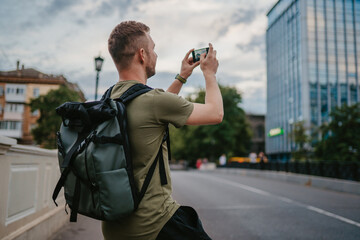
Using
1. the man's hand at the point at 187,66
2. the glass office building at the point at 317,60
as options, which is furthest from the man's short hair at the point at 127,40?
the glass office building at the point at 317,60

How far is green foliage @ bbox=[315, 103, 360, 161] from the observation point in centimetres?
2036

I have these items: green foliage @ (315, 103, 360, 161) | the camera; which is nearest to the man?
the camera

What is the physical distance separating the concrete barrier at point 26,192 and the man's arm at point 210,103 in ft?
8.91

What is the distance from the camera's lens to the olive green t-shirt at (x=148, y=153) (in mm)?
1544

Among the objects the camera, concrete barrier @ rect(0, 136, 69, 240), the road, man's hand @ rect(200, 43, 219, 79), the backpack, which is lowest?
the road

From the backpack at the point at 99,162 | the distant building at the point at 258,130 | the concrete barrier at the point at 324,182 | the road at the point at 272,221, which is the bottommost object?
the road at the point at 272,221

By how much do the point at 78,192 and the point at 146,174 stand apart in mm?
307

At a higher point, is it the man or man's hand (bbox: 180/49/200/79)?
man's hand (bbox: 180/49/200/79)

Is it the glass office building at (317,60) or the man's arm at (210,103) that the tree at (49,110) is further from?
the glass office building at (317,60)

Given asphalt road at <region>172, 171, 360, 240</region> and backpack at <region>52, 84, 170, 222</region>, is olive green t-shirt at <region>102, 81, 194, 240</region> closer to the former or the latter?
backpack at <region>52, 84, 170, 222</region>

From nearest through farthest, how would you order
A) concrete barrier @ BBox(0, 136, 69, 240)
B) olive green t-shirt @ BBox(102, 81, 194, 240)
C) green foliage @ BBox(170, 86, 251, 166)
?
olive green t-shirt @ BBox(102, 81, 194, 240)
concrete barrier @ BBox(0, 136, 69, 240)
green foliage @ BBox(170, 86, 251, 166)

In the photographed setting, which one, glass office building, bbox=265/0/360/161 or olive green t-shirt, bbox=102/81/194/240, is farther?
glass office building, bbox=265/0/360/161

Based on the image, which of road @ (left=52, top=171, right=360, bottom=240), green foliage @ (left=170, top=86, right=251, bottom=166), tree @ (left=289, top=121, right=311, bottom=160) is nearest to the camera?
road @ (left=52, top=171, right=360, bottom=240)

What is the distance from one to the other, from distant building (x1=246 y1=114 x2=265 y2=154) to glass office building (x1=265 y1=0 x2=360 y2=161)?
79.5 ft
